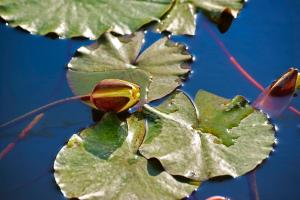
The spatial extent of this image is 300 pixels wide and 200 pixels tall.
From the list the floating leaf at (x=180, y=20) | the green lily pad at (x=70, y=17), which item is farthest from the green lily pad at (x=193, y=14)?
the green lily pad at (x=70, y=17)

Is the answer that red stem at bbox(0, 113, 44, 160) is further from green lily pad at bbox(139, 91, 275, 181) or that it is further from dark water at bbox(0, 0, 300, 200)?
green lily pad at bbox(139, 91, 275, 181)

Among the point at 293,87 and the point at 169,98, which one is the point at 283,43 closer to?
the point at 293,87

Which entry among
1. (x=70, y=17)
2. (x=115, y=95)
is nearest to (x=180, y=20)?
(x=70, y=17)

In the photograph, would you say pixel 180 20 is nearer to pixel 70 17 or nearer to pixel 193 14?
pixel 193 14

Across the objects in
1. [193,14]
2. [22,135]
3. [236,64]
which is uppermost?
[193,14]

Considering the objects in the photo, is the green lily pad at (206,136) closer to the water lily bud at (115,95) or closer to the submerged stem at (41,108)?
the water lily bud at (115,95)

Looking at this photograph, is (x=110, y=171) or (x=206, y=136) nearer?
(x=110, y=171)
